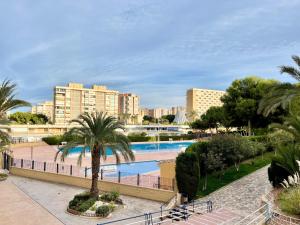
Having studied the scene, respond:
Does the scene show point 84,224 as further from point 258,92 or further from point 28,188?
point 258,92

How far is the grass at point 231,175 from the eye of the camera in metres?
18.8

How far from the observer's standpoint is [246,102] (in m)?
40.6

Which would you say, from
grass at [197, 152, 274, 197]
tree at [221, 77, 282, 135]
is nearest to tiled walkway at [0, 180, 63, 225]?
grass at [197, 152, 274, 197]

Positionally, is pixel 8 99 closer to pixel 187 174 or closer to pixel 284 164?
pixel 187 174

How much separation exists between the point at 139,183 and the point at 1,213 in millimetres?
8080

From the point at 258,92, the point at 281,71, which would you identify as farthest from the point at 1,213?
the point at 258,92

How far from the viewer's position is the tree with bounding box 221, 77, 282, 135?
40.3 metres

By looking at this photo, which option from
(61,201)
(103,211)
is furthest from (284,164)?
(61,201)

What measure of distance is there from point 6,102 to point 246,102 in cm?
3114

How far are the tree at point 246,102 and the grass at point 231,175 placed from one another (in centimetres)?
1544

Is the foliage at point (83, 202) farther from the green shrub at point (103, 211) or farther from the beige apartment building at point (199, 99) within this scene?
the beige apartment building at point (199, 99)

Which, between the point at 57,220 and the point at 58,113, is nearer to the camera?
the point at 57,220

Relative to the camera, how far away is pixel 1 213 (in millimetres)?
15430

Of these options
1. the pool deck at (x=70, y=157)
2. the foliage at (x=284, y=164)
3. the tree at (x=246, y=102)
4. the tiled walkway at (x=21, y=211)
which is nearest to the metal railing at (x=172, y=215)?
the tiled walkway at (x=21, y=211)
